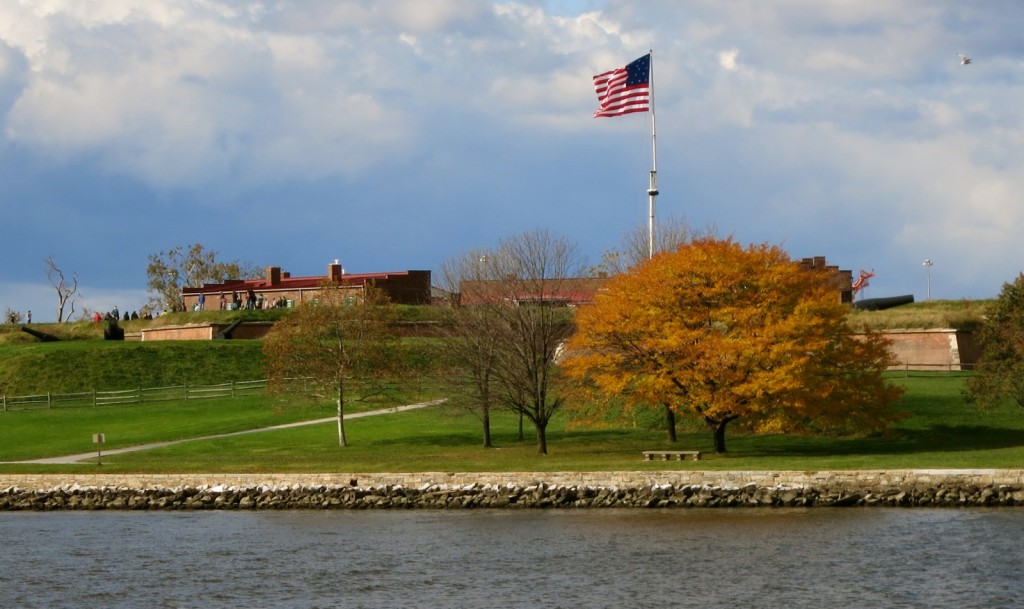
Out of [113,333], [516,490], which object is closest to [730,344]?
[516,490]

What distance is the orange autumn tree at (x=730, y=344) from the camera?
46031 millimetres

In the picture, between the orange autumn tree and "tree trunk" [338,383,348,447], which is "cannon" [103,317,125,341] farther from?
the orange autumn tree

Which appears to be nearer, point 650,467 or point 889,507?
point 889,507

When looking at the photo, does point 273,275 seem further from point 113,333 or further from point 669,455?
point 669,455

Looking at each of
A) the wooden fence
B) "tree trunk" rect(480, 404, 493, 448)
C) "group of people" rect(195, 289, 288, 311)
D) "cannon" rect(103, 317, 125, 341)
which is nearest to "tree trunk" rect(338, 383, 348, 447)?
"tree trunk" rect(480, 404, 493, 448)

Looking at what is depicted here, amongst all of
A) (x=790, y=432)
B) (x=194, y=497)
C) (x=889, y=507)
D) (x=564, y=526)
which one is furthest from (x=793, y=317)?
(x=194, y=497)

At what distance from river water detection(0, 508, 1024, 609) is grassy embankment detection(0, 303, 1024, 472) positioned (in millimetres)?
5406

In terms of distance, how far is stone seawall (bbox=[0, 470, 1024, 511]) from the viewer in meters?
37.9

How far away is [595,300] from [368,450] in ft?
31.8

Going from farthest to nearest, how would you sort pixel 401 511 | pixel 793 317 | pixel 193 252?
pixel 193 252 < pixel 793 317 < pixel 401 511

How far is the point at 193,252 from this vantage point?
409 ft

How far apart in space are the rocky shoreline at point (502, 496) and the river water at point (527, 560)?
2.94 feet

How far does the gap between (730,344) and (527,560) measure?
53.8 feet

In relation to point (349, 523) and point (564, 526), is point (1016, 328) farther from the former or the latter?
point (349, 523)
